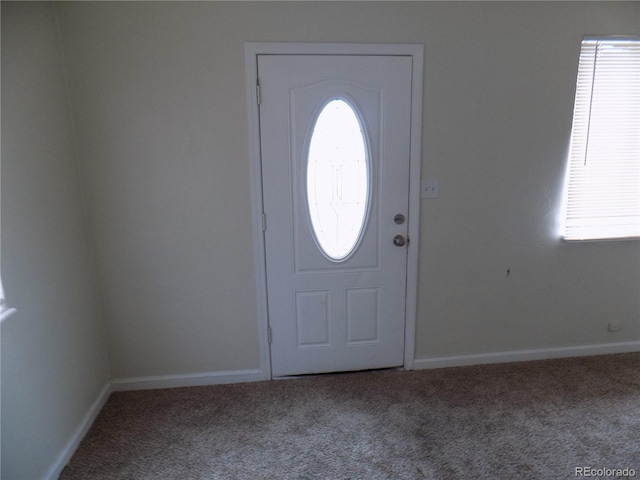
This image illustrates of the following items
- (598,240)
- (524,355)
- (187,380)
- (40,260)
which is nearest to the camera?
(40,260)

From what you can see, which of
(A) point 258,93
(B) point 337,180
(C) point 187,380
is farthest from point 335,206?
(C) point 187,380

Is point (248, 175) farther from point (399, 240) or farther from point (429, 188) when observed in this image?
point (429, 188)

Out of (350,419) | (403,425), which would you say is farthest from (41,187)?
(403,425)

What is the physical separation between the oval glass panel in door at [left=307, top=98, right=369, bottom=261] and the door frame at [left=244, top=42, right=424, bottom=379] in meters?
0.30

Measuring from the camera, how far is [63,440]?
187cm

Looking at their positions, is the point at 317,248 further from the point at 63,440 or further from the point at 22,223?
the point at 63,440

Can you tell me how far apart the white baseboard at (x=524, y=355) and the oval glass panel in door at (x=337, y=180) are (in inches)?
40.3

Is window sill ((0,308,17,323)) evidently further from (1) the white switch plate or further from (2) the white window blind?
(2) the white window blind

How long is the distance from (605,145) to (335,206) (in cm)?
185

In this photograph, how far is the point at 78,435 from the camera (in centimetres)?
199

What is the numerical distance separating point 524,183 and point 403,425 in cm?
170

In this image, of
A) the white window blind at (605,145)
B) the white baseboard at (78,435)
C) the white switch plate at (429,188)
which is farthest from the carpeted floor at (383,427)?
the white switch plate at (429,188)

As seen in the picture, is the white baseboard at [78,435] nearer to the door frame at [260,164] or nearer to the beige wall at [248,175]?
the beige wall at [248,175]

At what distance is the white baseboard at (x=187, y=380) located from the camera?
2451mm
